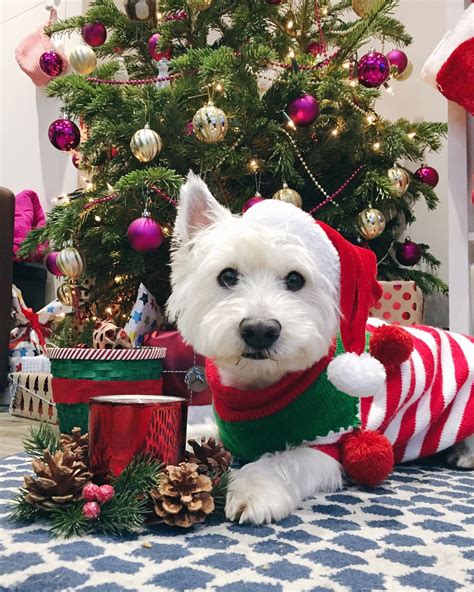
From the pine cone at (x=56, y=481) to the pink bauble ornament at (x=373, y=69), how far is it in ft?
4.44

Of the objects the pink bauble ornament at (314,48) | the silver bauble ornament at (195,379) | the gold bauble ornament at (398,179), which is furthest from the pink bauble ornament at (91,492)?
the pink bauble ornament at (314,48)

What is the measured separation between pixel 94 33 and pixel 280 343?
142 centimetres

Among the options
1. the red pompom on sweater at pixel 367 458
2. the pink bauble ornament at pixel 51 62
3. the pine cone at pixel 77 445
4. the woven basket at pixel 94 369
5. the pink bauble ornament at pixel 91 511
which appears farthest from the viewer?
the pink bauble ornament at pixel 51 62

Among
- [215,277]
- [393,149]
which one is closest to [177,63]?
[393,149]

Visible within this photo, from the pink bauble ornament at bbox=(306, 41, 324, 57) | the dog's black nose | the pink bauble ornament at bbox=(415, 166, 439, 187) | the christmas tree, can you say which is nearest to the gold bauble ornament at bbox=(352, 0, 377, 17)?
the christmas tree

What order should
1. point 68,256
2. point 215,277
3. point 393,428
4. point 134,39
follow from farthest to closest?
point 134,39
point 68,256
point 393,428
point 215,277

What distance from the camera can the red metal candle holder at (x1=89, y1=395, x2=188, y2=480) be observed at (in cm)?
85

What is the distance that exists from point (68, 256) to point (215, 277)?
0.90 metres

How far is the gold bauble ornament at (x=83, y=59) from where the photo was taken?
75.3 inches

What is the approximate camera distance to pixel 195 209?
3.58 feet

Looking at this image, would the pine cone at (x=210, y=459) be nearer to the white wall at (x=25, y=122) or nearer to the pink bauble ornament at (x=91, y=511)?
the pink bauble ornament at (x=91, y=511)

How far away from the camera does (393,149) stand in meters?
1.87

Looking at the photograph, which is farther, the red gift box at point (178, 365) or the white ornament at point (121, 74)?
the white ornament at point (121, 74)

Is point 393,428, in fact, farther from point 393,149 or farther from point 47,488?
point 393,149
